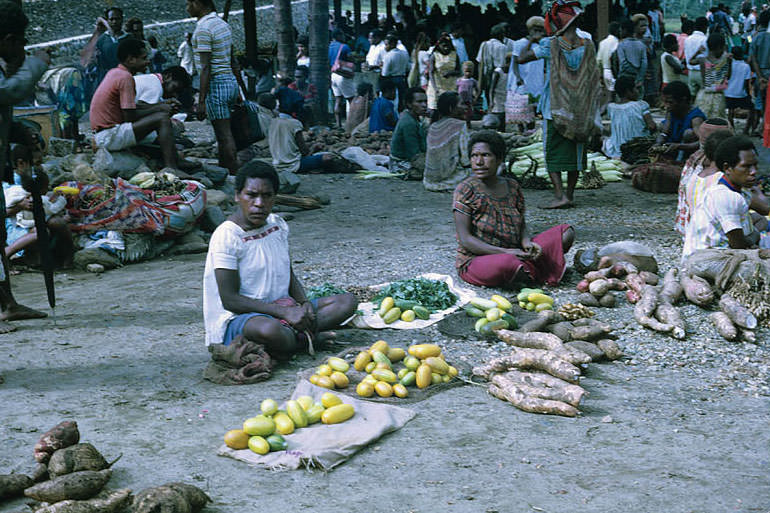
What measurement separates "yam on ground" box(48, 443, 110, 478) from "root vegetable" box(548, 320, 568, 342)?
2658 millimetres

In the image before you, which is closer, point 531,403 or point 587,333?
point 531,403

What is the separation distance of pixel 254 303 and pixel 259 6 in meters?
30.4

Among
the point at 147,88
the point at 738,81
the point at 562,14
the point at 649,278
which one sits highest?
the point at 562,14

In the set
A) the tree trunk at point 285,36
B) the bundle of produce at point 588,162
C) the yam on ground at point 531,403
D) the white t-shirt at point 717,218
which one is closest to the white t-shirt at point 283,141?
the bundle of produce at point 588,162

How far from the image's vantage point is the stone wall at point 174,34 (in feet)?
73.3

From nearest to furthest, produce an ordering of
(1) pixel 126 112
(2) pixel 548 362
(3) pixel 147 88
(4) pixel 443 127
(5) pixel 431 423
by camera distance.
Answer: (5) pixel 431 423
(2) pixel 548 362
(1) pixel 126 112
(3) pixel 147 88
(4) pixel 443 127

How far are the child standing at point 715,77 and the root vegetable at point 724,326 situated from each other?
7833 mm

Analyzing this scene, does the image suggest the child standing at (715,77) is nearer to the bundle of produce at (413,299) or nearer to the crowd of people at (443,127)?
the crowd of people at (443,127)

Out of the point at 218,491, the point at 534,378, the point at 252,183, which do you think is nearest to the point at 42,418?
the point at 218,491

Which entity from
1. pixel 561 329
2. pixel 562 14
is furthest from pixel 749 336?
pixel 562 14

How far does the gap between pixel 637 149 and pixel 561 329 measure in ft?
21.9

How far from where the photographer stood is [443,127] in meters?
9.90

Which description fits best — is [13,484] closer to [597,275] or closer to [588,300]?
[588,300]

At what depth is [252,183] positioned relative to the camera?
14.7ft
